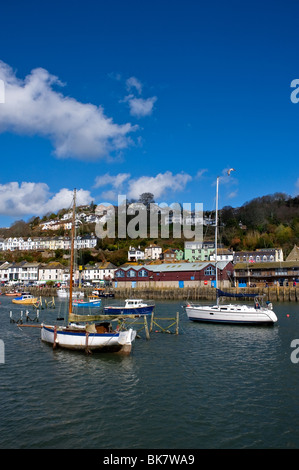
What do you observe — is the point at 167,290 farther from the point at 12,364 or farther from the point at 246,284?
the point at 12,364

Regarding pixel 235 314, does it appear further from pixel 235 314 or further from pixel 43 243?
pixel 43 243

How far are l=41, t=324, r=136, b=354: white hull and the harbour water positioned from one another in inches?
28.4

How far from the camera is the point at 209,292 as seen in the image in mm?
74125

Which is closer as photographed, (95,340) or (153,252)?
(95,340)

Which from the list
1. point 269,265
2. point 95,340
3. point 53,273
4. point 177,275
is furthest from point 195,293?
point 53,273

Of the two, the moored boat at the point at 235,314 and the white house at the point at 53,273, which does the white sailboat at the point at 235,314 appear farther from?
the white house at the point at 53,273

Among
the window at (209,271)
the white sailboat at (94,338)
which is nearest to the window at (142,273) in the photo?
the window at (209,271)

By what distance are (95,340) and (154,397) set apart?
377 inches

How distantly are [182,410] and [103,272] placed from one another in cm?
10633

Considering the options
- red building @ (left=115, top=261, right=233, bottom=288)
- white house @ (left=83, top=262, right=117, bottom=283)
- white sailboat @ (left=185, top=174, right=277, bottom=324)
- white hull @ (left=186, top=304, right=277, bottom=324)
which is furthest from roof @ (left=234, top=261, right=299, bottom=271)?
white house @ (left=83, top=262, right=117, bottom=283)

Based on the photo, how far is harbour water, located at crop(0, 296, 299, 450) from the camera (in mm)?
13609

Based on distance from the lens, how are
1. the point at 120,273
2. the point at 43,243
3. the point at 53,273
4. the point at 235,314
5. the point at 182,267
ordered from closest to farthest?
the point at 235,314
the point at 182,267
the point at 120,273
the point at 53,273
the point at 43,243

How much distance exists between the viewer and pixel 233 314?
39.1m
